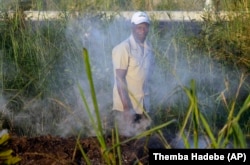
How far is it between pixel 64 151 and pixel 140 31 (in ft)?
5.04

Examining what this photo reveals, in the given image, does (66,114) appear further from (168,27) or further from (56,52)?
(168,27)

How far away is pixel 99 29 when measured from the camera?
8820 mm

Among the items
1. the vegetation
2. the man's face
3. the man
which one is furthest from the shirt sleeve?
the vegetation

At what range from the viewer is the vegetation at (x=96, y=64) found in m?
7.23

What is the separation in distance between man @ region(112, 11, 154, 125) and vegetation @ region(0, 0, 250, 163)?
0.49m

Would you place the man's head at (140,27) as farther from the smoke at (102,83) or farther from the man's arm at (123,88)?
the smoke at (102,83)

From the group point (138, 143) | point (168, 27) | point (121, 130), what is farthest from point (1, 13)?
point (138, 143)

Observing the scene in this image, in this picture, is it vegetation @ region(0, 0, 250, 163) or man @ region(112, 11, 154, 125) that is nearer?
man @ region(112, 11, 154, 125)

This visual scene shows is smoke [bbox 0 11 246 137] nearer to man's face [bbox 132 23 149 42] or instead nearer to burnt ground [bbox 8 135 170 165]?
man's face [bbox 132 23 149 42]

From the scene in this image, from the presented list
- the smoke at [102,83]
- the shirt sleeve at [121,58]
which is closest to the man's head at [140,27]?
the shirt sleeve at [121,58]

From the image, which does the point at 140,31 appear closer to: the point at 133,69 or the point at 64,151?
the point at 133,69

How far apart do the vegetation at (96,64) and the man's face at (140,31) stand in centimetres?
89

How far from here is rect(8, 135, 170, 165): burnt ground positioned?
525cm

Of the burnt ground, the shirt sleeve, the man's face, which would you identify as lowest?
the burnt ground
